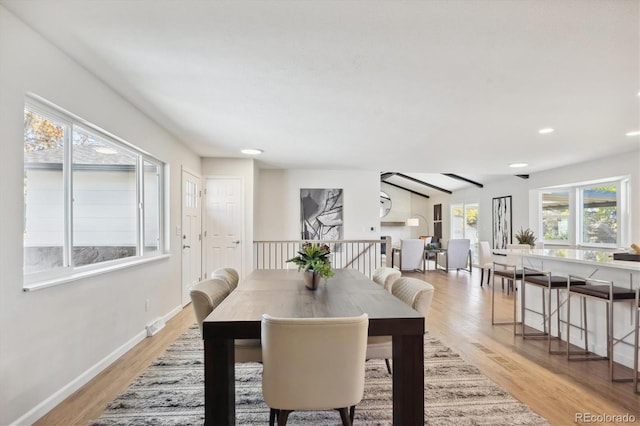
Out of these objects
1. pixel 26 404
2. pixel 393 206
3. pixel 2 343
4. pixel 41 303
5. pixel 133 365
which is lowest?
pixel 133 365

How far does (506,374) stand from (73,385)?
3213 mm

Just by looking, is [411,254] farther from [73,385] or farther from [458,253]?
[73,385]

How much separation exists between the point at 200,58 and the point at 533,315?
422 centimetres

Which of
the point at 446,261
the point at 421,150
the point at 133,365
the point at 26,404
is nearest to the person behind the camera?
the point at 26,404

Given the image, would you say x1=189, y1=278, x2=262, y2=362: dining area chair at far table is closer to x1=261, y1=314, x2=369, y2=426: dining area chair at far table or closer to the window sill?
x1=261, y1=314, x2=369, y2=426: dining area chair at far table

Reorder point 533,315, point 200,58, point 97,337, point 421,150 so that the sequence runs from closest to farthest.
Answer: point 200,58
point 97,337
point 533,315
point 421,150

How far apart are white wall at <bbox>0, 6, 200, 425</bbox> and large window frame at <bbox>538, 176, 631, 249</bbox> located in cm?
709

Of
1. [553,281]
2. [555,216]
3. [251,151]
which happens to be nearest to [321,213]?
[251,151]

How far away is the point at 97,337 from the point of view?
8.48 feet

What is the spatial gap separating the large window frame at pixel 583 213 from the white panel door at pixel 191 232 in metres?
6.74

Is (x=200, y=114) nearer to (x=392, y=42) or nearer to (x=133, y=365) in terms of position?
(x=392, y=42)

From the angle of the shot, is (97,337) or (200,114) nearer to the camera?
(97,337)

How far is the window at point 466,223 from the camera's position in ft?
32.5

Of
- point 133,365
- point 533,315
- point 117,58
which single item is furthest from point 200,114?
point 533,315
